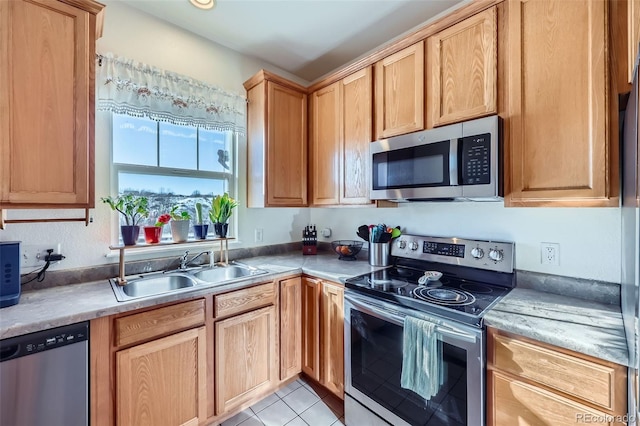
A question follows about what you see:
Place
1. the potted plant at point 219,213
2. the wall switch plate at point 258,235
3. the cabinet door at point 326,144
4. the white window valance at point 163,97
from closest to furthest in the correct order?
the white window valance at point 163,97 → the potted plant at point 219,213 → the cabinet door at point 326,144 → the wall switch plate at point 258,235

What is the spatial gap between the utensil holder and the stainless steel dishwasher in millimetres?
1700

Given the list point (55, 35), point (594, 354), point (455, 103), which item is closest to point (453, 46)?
point (455, 103)

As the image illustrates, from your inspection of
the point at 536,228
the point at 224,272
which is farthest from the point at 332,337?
the point at 536,228

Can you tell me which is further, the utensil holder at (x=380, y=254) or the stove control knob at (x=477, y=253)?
the utensil holder at (x=380, y=254)

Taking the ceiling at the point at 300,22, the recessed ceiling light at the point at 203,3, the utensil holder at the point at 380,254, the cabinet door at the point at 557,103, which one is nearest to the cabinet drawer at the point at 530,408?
the cabinet door at the point at 557,103

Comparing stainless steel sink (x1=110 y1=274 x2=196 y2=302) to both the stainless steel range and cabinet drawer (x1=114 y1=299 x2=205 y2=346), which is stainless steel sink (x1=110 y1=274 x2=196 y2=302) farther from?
the stainless steel range

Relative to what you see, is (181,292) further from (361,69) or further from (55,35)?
(361,69)

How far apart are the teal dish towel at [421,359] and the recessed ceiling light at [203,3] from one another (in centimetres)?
225

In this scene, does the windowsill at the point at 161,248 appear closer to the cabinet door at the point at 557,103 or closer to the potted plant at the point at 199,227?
the potted plant at the point at 199,227

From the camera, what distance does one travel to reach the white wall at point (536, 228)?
135cm

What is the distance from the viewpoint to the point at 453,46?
1558 mm

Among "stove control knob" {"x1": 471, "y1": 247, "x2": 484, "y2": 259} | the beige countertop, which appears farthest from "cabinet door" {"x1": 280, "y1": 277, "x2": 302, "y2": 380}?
"stove control knob" {"x1": 471, "y1": 247, "x2": 484, "y2": 259}

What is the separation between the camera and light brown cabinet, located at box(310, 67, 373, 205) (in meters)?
2.02

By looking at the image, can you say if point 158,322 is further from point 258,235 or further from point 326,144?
point 326,144
